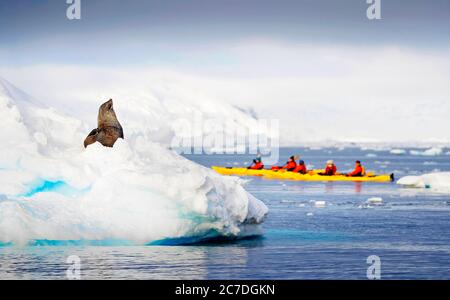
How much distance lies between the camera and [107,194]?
53.6ft

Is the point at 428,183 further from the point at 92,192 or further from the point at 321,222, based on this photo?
the point at 92,192

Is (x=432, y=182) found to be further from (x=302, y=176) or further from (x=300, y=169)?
(x=300, y=169)

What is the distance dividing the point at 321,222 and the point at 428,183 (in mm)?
14489

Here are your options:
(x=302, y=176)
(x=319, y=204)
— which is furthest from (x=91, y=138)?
(x=302, y=176)

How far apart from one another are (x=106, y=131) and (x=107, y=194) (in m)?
2.27

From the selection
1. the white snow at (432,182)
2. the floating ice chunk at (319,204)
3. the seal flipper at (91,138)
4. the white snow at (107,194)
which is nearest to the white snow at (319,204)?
the floating ice chunk at (319,204)

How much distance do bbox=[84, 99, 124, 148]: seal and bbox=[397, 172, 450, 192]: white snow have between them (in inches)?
→ 774

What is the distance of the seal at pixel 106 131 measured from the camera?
59.2 feet

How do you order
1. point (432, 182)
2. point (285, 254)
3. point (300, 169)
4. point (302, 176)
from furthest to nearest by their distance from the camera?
point (300, 169) < point (302, 176) < point (432, 182) < point (285, 254)

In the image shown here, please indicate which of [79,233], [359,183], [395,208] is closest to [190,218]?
[79,233]

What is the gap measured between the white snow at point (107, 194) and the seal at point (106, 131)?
1.03ft

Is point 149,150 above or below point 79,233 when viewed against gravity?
above

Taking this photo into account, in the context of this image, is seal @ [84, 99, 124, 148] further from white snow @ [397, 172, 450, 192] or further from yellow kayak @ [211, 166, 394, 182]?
yellow kayak @ [211, 166, 394, 182]

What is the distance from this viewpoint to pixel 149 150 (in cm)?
1794
